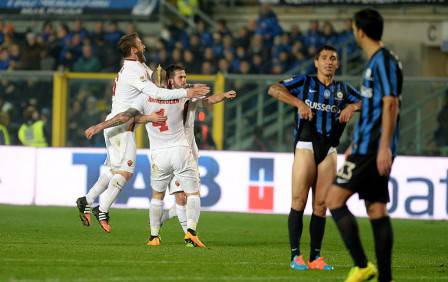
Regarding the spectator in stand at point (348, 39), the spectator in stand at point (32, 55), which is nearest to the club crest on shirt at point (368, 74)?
the spectator in stand at point (348, 39)

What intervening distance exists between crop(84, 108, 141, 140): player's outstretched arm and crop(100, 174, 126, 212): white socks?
721mm

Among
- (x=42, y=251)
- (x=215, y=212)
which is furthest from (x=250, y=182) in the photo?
(x=42, y=251)

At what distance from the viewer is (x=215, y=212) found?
20625 mm

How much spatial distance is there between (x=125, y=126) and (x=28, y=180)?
7.94 m

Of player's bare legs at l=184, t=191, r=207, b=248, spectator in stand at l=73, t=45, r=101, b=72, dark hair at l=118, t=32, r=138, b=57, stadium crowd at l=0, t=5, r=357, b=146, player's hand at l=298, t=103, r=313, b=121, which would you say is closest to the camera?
player's hand at l=298, t=103, r=313, b=121

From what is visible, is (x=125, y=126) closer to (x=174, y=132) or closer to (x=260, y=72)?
(x=174, y=132)

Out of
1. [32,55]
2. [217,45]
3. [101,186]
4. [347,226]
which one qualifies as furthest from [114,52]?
[347,226]

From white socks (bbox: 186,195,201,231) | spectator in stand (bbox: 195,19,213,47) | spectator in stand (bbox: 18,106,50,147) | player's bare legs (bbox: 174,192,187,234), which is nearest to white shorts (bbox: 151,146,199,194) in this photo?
white socks (bbox: 186,195,201,231)

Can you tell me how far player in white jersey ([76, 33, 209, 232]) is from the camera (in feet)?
43.7

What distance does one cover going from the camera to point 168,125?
1295 centimetres

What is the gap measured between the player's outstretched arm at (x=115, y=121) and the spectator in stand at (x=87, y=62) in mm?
13492

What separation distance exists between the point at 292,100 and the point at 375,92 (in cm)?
178

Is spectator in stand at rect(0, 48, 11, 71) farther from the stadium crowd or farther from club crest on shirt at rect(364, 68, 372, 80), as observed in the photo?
club crest on shirt at rect(364, 68, 372, 80)

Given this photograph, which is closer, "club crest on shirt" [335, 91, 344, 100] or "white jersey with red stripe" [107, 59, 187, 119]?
"club crest on shirt" [335, 91, 344, 100]
